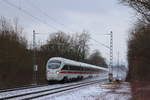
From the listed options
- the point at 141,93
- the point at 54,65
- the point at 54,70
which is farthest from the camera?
the point at 54,65

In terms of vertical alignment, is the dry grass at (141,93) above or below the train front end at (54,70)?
below

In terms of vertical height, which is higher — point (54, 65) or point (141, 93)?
point (54, 65)

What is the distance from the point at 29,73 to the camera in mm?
40344

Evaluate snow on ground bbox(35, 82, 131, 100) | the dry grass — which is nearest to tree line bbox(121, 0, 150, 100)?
the dry grass

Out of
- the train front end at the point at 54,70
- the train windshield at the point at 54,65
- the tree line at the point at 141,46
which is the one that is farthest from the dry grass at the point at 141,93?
the train windshield at the point at 54,65

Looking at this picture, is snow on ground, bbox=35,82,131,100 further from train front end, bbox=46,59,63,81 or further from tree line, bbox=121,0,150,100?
train front end, bbox=46,59,63,81

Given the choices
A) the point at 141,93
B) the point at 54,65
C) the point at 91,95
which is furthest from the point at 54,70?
the point at 141,93

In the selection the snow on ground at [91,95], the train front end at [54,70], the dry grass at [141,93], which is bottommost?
the snow on ground at [91,95]

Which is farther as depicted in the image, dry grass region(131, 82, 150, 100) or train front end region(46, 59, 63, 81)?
train front end region(46, 59, 63, 81)

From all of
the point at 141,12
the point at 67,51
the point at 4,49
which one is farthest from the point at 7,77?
the point at 67,51

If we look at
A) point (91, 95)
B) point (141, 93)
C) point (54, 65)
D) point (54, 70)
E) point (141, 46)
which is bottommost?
point (91, 95)

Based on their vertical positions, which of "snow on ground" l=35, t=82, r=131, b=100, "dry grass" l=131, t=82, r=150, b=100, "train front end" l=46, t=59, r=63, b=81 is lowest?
"snow on ground" l=35, t=82, r=131, b=100

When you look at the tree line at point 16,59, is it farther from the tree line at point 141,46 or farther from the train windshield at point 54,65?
the tree line at point 141,46

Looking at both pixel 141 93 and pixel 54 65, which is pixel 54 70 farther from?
pixel 141 93
